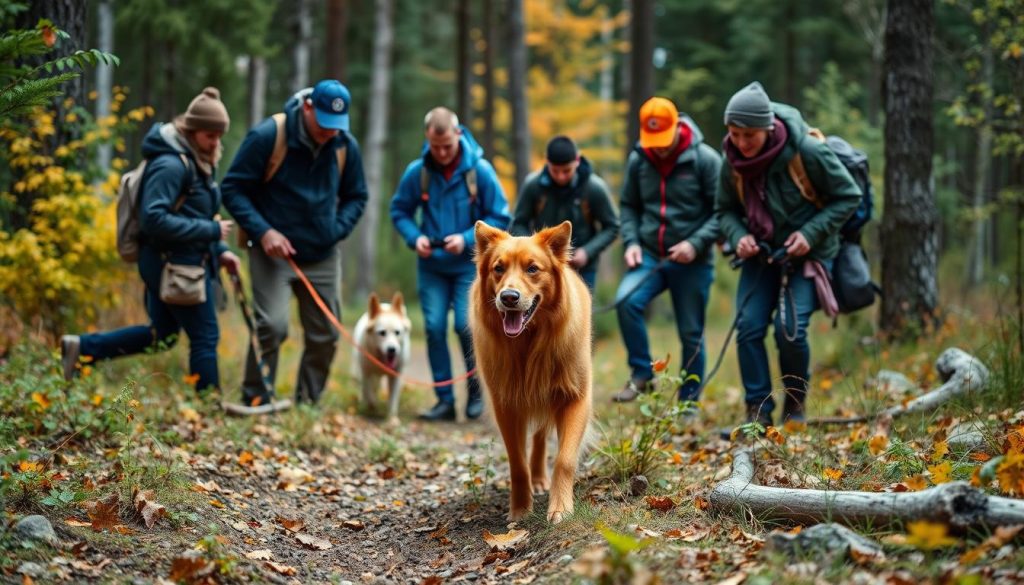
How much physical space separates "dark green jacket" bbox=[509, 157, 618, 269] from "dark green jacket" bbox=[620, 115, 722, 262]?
0.46 m

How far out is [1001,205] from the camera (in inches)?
463

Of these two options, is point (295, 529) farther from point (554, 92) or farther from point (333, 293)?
point (554, 92)

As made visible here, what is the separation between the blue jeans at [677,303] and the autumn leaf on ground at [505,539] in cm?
278

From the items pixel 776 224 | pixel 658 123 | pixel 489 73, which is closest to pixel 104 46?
pixel 489 73

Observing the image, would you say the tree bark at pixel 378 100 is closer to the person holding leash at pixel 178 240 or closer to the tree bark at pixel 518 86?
the tree bark at pixel 518 86

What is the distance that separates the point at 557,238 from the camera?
4.61 meters

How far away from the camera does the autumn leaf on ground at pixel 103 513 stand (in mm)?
3746

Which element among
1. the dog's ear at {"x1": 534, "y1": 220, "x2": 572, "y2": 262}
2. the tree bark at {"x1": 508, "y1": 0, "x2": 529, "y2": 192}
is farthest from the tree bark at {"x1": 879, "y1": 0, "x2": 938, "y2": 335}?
the tree bark at {"x1": 508, "y1": 0, "x2": 529, "y2": 192}

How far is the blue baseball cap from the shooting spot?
631 cm

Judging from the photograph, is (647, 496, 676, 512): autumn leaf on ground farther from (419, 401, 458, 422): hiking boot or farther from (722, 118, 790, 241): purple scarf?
(419, 401, 458, 422): hiking boot

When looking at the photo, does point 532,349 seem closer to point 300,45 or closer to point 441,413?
point 441,413

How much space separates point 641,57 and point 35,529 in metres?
13.3

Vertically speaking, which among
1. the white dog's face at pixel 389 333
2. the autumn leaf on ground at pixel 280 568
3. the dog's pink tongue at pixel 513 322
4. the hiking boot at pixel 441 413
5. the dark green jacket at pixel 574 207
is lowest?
the hiking boot at pixel 441 413

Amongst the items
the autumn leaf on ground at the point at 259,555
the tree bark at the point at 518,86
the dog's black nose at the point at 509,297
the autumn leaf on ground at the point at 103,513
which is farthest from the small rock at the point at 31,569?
the tree bark at the point at 518,86
